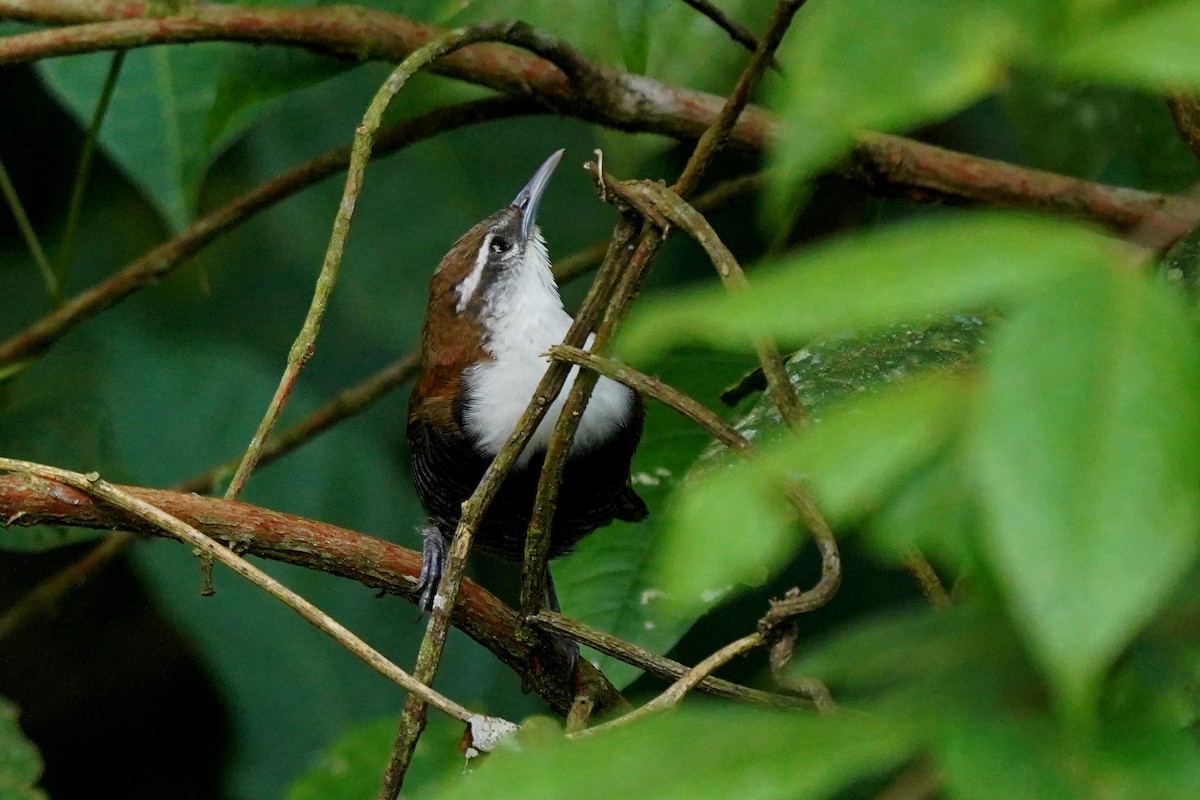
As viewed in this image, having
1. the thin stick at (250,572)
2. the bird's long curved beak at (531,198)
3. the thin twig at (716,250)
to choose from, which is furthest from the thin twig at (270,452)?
the thin twig at (716,250)

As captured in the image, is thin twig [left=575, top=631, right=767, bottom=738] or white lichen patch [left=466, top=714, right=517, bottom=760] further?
white lichen patch [left=466, top=714, right=517, bottom=760]

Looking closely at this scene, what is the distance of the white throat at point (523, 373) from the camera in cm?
191

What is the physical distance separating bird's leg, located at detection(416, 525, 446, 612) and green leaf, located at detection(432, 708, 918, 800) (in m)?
1.21

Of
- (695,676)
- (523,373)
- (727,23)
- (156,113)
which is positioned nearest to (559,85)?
(727,23)

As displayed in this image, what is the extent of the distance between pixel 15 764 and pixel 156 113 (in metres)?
1.10

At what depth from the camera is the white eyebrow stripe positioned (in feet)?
7.19

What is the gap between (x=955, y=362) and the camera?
4.28 feet

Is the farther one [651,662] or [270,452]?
[270,452]

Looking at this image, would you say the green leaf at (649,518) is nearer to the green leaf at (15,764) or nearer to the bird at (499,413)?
the bird at (499,413)

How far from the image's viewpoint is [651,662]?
1204 mm

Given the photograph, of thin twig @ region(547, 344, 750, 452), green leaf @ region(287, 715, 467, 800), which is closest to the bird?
green leaf @ region(287, 715, 467, 800)

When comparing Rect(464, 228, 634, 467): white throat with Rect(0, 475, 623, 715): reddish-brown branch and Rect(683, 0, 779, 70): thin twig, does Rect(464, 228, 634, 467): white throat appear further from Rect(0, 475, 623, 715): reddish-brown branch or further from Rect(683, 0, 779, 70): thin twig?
Rect(683, 0, 779, 70): thin twig

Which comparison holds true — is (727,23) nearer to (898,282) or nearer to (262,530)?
(262,530)

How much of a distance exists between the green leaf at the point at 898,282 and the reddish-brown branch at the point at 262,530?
2.91ft
